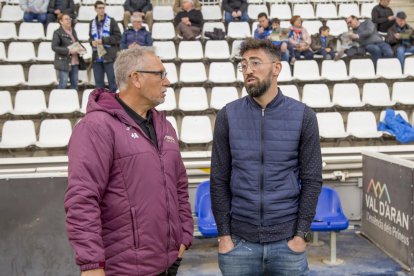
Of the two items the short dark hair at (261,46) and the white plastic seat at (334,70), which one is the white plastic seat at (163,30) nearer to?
the white plastic seat at (334,70)

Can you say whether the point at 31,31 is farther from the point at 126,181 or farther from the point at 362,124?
the point at 126,181

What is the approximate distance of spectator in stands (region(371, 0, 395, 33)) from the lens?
35.8 ft

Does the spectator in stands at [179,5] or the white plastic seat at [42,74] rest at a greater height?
the spectator in stands at [179,5]

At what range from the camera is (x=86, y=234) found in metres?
2.29

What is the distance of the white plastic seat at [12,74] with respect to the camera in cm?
885

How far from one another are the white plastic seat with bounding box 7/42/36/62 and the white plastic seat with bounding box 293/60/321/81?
434 cm

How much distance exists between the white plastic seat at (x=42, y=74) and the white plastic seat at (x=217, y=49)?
8.43 feet

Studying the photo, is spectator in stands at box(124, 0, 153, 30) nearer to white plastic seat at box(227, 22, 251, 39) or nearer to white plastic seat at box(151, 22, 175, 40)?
white plastic seat at box(151, 22, 175, 40)

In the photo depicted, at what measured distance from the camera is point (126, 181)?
2.46 meters

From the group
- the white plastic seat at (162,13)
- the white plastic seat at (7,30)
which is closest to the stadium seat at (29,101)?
the white plastic seat at (7,30)

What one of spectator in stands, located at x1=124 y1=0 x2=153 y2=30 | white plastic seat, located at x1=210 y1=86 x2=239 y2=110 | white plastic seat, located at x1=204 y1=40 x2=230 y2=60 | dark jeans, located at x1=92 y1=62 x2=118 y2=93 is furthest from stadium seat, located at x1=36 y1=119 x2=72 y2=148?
spectator in stands, located at x1=124 y1=0 x2=153 y2=30

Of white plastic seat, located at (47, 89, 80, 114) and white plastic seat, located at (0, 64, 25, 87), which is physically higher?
white plastic seat, located at (0, 64, 25, 87)

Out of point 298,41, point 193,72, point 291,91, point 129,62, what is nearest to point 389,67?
point 298,41

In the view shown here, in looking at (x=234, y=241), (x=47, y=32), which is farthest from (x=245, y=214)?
(x=47, y=32)
